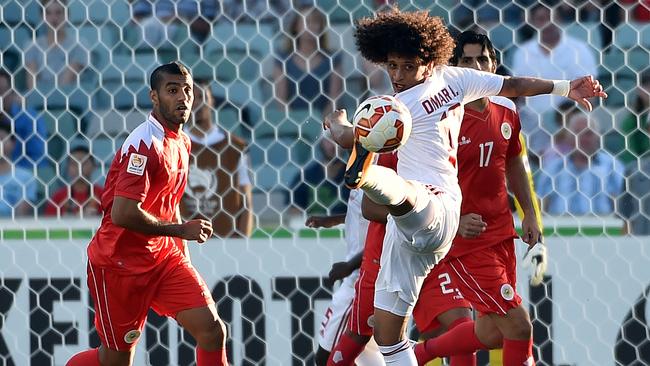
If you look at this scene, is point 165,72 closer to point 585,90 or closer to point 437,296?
point 437,296

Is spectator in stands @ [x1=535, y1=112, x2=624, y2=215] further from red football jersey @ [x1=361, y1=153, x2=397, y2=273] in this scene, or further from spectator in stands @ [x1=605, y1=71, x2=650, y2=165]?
red football jersey @ [x1=361, y1=153, x2=397, y2=273]

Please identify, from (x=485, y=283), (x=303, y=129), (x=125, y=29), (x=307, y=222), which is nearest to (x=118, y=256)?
(x=307, y=222)

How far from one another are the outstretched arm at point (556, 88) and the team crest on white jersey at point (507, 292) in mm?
752

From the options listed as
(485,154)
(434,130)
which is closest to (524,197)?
(485,154)

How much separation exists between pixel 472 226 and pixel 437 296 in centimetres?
46

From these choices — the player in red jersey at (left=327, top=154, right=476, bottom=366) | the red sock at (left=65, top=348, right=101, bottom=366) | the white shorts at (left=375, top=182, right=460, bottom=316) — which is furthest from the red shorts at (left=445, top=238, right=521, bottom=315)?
the red sock at (left=65, top=348, right=101, bottom=366)

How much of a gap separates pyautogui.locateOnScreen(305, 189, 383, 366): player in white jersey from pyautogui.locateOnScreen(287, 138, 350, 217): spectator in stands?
0.38 m

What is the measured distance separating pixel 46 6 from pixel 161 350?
6.02 feet

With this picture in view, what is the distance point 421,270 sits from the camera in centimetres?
436

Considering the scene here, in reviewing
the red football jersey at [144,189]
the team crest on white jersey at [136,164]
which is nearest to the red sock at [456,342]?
the red football jersey at [144,189]

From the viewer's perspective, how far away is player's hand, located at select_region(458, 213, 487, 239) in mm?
4766

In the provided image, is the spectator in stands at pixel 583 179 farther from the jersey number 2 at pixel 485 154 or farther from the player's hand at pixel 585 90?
the player's hand at pixel 585 90

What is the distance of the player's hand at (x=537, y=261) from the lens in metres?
5.11

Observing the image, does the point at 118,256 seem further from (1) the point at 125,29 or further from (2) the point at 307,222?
(1) the point at 125,29
